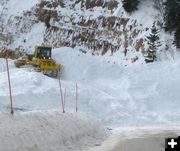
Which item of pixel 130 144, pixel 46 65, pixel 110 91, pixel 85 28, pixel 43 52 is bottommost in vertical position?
pixel 110 91

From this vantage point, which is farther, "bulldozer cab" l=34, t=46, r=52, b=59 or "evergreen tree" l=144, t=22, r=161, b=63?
"bulldozer cab" l=34, t=46, r=52, b=59

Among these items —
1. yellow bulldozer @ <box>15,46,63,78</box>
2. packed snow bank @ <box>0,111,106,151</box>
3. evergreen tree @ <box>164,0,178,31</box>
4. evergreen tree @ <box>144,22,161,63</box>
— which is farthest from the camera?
evergreen tree @ <box>164,0,178,31</box>

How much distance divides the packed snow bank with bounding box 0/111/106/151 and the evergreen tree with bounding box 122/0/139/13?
29572mm

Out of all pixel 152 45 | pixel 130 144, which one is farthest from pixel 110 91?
pixel 130 144

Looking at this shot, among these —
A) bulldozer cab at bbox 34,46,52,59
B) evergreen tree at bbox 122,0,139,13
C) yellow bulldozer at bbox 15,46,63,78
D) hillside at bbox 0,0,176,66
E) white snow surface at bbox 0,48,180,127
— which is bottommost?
white snow surface at bbox 0,48,180,127

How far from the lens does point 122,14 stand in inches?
1949

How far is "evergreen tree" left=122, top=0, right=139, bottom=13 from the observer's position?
47.7m

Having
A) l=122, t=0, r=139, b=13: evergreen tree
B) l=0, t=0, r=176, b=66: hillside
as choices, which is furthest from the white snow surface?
l=122, t=0, r=139, b=13: evergreen tree

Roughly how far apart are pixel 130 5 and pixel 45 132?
34.5 metres

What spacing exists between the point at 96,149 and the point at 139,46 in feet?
97.6

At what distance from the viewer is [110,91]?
1433 inches

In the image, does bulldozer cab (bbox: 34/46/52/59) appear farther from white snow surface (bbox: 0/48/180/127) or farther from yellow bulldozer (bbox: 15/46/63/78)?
white snow surface (bbox: 0/48/180/127)

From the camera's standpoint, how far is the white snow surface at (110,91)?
94.9ft

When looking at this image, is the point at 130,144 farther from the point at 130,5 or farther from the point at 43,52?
the point at 130,5
